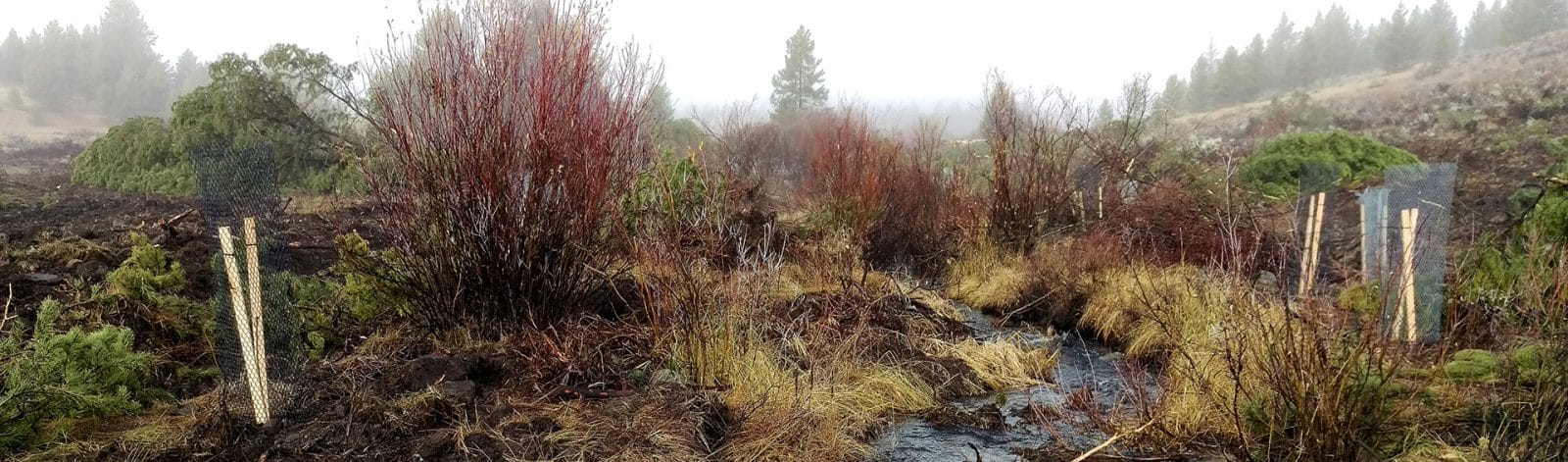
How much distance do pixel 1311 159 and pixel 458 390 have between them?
992 cm

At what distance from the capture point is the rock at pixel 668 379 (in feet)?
13.1

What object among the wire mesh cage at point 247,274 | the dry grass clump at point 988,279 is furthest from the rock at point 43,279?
the dry grass clump at point 988,279

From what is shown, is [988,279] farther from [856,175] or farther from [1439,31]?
[1439,31]

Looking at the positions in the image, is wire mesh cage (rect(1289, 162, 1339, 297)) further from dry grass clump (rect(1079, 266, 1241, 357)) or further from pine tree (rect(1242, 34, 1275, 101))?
pine tree (rect(1242, 34, 1275, 101))

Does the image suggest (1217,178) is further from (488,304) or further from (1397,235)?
(488,304)

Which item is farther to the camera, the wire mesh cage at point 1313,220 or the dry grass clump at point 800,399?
the wire mesh cage at point 1313,220

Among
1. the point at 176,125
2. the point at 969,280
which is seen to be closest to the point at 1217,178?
the point at 969,280

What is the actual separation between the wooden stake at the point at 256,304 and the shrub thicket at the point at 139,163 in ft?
33.5

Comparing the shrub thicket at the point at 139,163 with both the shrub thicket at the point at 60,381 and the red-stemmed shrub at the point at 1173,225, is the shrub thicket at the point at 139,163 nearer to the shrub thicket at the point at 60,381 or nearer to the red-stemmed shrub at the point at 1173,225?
the shrub thicket at the point at 60,381

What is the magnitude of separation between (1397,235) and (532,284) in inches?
189

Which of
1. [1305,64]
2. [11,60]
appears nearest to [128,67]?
[11,60]

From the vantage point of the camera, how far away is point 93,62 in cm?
4600

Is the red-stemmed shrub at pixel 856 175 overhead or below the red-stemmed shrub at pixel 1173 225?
overhead

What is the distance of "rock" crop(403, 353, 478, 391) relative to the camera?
3.65 metres
